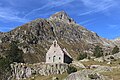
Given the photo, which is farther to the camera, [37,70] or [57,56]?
[57,56]

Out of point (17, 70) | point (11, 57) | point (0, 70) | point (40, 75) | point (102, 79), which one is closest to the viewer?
point (102, 79)

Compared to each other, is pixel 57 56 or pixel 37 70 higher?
pixel 57 56

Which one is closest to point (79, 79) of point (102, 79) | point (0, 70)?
point (102, 79)

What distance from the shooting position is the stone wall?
92438 millimetres

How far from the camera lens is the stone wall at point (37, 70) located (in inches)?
3639

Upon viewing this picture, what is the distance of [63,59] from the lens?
110 m

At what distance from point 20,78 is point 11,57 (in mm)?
28771

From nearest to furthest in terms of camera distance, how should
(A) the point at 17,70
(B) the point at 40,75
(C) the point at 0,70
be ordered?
(B) the point at 40,75
(A) the point at 17,70
(C) the point at 0,70

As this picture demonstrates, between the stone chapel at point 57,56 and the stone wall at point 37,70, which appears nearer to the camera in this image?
the stone wall at point 37,70

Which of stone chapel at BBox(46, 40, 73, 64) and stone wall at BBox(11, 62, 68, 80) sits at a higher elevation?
stone chapel at BBox(46, 40, 73, 64)

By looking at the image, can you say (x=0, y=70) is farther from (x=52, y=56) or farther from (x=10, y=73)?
(x=52, y=56)

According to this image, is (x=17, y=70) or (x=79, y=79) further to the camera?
(x=17, y=70)

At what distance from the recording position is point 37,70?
95062 mm

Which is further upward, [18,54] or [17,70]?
[18,54]
